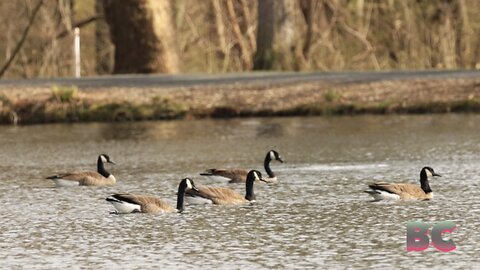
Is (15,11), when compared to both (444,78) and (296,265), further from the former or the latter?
(296,265)

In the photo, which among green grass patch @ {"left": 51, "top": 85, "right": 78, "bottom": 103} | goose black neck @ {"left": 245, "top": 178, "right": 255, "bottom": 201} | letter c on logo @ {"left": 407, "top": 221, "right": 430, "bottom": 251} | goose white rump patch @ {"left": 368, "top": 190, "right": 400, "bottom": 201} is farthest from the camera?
green grass patch @ {"left": 51, "top": 85, "right": 78, "bottom": 103}

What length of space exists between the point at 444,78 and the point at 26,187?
15.7 meters

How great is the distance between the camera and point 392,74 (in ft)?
119

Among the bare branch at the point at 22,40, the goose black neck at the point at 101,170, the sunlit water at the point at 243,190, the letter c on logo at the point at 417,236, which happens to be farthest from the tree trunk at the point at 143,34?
the letter c on logo at the point at 417,236

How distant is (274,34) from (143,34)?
363 cm

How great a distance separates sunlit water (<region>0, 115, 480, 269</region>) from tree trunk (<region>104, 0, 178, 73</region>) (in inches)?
356

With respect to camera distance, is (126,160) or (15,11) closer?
(126,160)

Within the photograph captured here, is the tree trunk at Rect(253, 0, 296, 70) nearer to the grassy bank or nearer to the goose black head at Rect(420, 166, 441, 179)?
the grassy bank

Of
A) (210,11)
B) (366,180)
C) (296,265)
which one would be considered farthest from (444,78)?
(296,265)

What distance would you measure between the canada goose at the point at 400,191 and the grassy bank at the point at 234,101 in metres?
14.0

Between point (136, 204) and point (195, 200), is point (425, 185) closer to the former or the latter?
point (195, 200)

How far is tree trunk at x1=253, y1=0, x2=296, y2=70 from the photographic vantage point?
40.5 meters

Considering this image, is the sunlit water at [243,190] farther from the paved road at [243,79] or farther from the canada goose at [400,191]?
the paved road at [243,79]

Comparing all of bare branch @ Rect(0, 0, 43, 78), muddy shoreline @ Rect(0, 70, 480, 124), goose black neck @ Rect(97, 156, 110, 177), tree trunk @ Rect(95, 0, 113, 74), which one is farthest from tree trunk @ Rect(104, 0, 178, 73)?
goose black neck @ Rect(97, 156, 110, 177)
